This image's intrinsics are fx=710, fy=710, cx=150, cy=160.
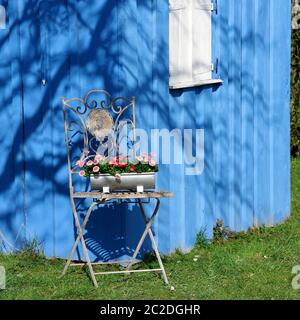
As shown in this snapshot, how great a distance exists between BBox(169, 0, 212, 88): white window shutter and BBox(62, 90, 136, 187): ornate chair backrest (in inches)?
24.9

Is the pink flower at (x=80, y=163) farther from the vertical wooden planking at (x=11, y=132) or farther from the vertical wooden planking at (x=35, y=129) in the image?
the vertical wooden planking at (x=11, y=132)

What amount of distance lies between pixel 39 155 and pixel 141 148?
38.4 inches

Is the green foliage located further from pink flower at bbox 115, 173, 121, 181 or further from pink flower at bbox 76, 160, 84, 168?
pink flower at bbox 76, 160, 84, 168

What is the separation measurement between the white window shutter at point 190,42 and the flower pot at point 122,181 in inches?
48.9

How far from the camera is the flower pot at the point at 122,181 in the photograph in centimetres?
600

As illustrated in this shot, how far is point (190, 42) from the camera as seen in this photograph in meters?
7.13

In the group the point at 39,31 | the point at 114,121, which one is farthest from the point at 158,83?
the point at 39,31

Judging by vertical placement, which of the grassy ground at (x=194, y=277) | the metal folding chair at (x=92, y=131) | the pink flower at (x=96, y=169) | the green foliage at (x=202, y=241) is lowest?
the grassy ground at (x=194, y=277)

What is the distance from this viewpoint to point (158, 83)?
679cm

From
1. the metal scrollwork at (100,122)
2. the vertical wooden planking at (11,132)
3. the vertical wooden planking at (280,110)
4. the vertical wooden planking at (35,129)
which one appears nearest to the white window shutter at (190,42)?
the metal scrollwork at (100,122)

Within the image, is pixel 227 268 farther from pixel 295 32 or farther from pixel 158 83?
pixel 295 32

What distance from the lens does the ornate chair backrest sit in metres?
6.42

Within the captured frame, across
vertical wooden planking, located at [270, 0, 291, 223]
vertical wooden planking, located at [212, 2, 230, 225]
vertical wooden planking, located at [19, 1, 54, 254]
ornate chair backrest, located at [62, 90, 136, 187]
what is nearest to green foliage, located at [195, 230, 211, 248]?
vertical wooden planking, located at [212, 2, 230, 225]

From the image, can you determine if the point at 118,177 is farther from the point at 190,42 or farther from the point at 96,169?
the point at 190,42
